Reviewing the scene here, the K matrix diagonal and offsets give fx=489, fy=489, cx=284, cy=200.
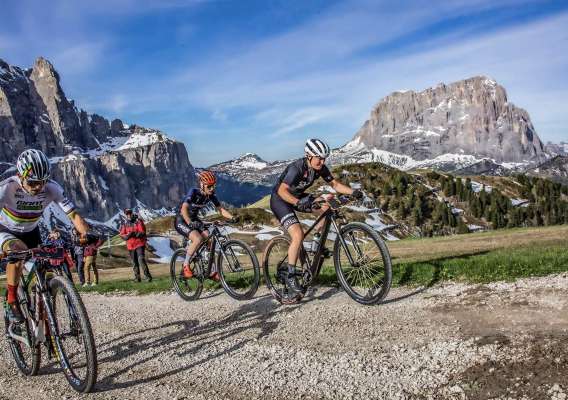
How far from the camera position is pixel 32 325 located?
8648mm

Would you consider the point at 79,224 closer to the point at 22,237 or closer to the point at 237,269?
the point at 22,237

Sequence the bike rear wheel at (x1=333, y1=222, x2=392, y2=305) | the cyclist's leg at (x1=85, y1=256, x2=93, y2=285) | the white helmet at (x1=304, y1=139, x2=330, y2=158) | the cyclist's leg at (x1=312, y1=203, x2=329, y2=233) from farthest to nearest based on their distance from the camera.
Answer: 1. the cyclist's leg at (x1=85, y1=256, x2=93, y2=285)
2. the white helmet at (x1=304, y1=139, x2=330, y2=158)
3. the cyclist's leg at (x1=312, y1=203, x2=329, y2=233)
4. the bike rear wheel at (x1=333, y1=222, x2=392, y2=305)

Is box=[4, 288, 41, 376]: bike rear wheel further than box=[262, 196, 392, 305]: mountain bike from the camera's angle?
No

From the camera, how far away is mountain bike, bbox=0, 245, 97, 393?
7.50 metres

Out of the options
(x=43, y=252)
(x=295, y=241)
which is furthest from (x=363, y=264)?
(x=43, y=252)

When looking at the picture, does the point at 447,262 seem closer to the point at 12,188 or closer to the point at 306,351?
the point at 306,351

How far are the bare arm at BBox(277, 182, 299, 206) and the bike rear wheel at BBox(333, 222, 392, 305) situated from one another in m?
1.31

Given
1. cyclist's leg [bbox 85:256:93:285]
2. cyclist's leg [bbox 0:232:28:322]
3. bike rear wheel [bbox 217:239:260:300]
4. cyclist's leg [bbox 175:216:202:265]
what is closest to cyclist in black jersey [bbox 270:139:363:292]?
bike rear wheel [bbox 217:239:260:300]

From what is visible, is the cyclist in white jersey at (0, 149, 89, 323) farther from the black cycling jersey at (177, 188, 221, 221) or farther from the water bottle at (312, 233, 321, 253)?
the black cycling jersey at (177, 188, 221, 221)

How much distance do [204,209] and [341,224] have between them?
6.19 m

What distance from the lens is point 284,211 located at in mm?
11734

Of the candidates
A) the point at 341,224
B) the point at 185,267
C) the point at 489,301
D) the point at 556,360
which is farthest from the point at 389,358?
the point at 185,267

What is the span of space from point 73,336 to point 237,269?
22.0ft

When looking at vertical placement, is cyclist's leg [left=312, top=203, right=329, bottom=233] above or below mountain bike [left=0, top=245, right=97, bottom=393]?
above
